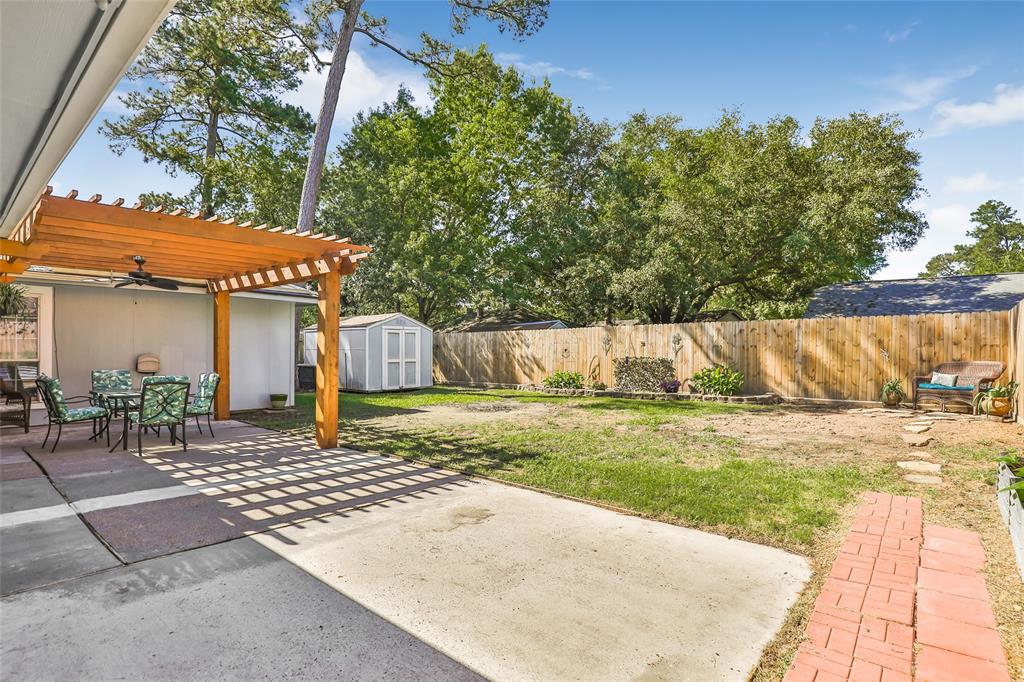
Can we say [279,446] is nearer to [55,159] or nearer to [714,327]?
[55,159]

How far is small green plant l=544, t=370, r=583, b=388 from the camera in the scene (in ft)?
44.7

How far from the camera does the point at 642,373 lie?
40.8ft

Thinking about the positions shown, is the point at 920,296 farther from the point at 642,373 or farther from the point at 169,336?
the point at 169,336

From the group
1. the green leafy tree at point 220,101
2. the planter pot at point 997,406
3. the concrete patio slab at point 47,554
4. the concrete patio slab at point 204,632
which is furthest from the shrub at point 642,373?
the green leafy tree at point 220,101

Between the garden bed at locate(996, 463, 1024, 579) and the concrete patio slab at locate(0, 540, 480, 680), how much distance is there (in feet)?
9.60

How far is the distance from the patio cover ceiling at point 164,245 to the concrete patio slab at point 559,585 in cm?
325

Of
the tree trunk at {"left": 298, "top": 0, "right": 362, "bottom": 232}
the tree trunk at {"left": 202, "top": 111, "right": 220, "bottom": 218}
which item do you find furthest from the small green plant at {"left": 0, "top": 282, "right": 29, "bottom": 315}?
the tree trunk at {"left": 202, "top": 111, "right": 220, "bottom": 218}

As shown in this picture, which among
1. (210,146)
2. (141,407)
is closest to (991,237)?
(210,146)

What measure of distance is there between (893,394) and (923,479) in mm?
5938

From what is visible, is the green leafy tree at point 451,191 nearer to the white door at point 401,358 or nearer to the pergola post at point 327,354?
the white door at point 401,358

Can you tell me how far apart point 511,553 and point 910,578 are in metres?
2.11

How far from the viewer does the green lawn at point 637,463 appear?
364cm

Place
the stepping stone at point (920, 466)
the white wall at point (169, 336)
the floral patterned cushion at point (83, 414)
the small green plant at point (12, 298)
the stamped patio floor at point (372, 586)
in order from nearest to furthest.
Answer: the stamped patio floor at point (372, 586), the stepping stone at point (920, 466), the floral patterned cushion at point (83, 414), the small green plant at point (12, 298), the white wall at point (169, 336)

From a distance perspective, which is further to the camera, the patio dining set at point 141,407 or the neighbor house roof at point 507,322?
the neighbor house roof at point 507,322
